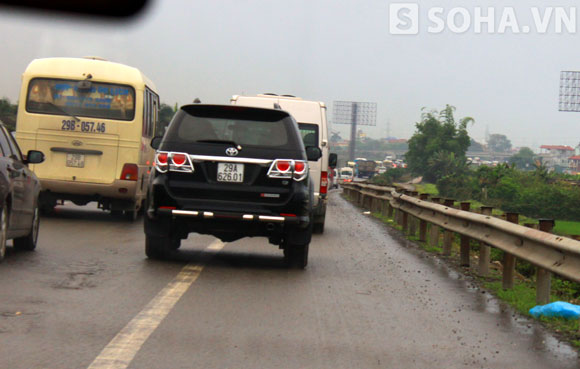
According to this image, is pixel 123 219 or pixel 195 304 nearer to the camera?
pixel 195 304

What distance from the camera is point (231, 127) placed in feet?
35.2

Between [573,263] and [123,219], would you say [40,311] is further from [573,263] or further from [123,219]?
[123,219]

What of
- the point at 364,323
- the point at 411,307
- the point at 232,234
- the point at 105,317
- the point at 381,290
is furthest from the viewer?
the point at 232,234

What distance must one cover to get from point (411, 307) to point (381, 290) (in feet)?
3.58

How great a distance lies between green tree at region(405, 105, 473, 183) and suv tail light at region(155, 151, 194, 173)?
165m

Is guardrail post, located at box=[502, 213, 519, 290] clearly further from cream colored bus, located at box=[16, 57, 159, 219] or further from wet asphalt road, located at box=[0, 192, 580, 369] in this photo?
cream colored bus, located at box=[16, 57, 159, 219]

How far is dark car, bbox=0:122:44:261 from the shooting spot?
10.2m

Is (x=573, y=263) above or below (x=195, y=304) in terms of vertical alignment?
above

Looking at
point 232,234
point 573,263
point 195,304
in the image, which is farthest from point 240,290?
point 573,263

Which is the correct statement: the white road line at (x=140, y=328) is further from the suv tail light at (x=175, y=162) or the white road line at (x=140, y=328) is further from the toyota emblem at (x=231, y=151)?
the toyota emblem at (x=231, y=151)

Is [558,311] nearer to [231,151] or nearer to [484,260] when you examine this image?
[484,260]

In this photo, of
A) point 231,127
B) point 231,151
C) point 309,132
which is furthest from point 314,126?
point 231,151

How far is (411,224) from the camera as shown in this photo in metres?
18.8

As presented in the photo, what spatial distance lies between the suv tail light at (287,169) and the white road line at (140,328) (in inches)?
57.7
